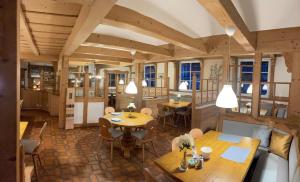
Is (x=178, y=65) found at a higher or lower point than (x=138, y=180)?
higher

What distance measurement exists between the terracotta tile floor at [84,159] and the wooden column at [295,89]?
8.21 feet

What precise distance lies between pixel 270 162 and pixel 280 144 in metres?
0.43

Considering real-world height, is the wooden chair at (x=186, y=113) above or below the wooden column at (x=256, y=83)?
below

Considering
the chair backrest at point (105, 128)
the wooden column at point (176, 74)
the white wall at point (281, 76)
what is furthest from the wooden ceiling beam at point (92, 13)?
the wooden column at point (176, 74)

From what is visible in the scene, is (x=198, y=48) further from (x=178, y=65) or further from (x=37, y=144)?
(x=178, y=65)

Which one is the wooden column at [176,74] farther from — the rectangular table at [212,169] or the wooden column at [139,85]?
the rectangular table at [212,169]

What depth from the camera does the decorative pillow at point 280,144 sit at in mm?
3154

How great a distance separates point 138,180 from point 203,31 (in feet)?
10.3

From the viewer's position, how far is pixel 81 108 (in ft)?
20.5

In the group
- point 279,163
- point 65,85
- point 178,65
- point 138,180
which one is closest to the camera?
point 279,163

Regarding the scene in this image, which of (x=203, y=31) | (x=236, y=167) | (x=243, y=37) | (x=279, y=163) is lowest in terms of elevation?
(x=279, y=163)

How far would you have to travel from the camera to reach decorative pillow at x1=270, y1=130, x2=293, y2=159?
3.15 meters

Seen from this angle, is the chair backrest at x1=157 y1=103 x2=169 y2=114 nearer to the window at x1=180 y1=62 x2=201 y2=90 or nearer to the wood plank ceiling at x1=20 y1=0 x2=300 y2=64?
the wood plank ceiling at x1=20 y1=0 x2=300 y2=64

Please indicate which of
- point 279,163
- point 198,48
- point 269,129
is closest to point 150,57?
point 198,48
